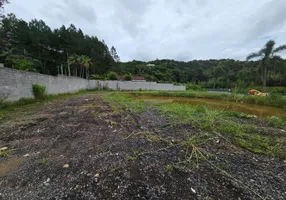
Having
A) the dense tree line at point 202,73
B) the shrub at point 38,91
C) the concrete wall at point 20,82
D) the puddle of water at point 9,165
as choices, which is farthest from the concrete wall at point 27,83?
the dense tree line at point 202,73

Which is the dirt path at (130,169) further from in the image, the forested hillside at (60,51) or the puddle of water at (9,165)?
the forested hillside at (60,51)

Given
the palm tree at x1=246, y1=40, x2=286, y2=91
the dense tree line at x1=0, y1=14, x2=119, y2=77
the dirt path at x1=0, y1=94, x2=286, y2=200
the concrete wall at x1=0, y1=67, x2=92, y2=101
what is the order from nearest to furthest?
the dirt path at x1=0, y1=94, x2=286, y2=200 → the concrete wall at x1=0, y1=67, x2=92, y2=101 → the palm tree at x1=246, y1=40, x2=286, y2=91 → the dense tree line at x1=0, y1=14, x2=119, y2=77

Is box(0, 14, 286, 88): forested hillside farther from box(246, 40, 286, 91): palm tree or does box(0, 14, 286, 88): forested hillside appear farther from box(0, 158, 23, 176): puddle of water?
box(0, 158, 23, 176): puddle of water

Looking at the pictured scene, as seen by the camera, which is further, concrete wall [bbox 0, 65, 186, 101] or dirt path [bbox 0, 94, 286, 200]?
concrete wall [bbox 0, 65, 186, 101]

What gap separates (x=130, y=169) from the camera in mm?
1386

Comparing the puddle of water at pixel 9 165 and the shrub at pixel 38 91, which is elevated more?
the shrub at pixel 38 91

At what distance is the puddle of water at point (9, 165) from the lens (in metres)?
1.35

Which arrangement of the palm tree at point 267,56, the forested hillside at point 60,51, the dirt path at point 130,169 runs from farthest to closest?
the forested hillside at point 60,51 < the palm tree at point 267,56 < the dirt path at point 130,169

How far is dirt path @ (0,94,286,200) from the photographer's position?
3.57 feet

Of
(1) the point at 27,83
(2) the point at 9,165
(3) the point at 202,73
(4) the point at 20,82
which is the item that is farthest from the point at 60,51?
(3) the point at 202,73

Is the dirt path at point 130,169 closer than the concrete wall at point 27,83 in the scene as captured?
Yes


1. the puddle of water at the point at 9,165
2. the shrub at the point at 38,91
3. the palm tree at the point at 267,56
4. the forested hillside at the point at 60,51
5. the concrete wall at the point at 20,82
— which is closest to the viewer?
the puddle of water at the point at 9,165

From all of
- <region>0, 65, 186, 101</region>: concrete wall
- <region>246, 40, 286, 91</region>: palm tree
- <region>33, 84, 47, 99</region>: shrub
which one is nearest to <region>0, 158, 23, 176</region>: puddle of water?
<region>0, 65, 186, 101</region>: concrete wall

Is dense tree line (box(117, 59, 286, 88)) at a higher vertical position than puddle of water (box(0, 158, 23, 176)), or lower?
higher
